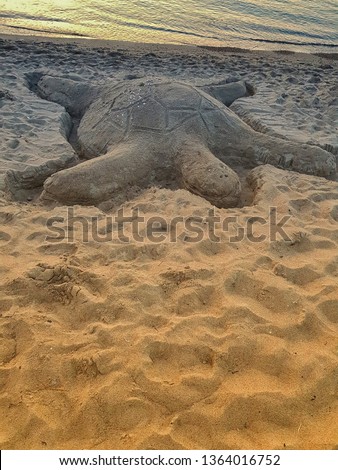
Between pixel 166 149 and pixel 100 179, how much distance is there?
0.91m

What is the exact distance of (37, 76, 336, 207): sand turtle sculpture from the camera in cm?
395

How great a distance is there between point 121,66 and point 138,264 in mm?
6652

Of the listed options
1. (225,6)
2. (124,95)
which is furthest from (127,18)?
(124,95)

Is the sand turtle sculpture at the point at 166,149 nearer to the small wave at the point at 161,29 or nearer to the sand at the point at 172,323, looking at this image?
the sand at the point at 172,323

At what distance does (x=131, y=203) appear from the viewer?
3883 mm

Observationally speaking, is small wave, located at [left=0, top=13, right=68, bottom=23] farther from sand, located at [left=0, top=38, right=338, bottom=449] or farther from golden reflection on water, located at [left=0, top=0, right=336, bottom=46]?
sand, located at [left=0, top=38, right=338, bottom=449]

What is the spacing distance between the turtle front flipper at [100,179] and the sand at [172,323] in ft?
0.50

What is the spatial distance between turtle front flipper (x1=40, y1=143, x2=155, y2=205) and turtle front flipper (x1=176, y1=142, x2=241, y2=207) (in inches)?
17.3

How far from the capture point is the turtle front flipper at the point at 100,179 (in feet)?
12.6

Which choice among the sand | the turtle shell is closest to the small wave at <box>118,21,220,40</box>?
the turtle shell

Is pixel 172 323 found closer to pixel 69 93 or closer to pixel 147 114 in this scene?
pixel 147 114

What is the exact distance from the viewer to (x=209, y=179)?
3977 millimetres

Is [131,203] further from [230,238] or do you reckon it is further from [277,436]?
[277,436]

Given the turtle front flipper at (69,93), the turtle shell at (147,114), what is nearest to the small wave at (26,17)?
the turtle front flipper at (69,93)
